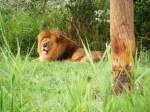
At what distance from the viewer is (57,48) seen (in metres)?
12.2

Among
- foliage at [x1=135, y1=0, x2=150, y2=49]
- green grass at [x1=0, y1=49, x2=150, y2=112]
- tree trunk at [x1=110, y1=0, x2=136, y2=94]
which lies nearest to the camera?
green grass at [x1=0, y1=49, x2=150, y2=112]

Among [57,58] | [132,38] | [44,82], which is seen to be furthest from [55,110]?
[57,58]

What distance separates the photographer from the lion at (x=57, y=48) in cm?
1179

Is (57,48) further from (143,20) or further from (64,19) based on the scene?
(143,20)

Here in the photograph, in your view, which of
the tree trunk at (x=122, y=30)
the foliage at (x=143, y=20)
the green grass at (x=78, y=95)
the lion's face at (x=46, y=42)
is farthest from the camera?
the foliage at (x=143, y=20)

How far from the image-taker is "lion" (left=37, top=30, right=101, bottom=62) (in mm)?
11789

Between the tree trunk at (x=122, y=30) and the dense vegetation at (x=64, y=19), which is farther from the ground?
the tree trunk at (x=122, y=30)

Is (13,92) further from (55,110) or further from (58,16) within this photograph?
(58,16)

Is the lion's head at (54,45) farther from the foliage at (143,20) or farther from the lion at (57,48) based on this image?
the foliage at (143,20)

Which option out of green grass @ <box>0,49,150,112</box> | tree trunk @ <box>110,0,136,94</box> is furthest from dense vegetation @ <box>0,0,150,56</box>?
green grass @ <box>0,49,150,112</box>

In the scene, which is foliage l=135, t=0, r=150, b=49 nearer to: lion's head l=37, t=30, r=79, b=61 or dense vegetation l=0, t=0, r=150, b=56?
dense vegetation l=0, t=0, r=150, b=56

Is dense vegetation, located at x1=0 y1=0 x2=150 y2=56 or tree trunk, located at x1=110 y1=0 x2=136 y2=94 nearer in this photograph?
tree trunk, located at x1=110 y1=0 x2=136 y2=94

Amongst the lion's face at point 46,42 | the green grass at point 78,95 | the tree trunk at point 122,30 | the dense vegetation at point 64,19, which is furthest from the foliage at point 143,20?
the green grass at point 78,95

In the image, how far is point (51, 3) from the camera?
555 inches
